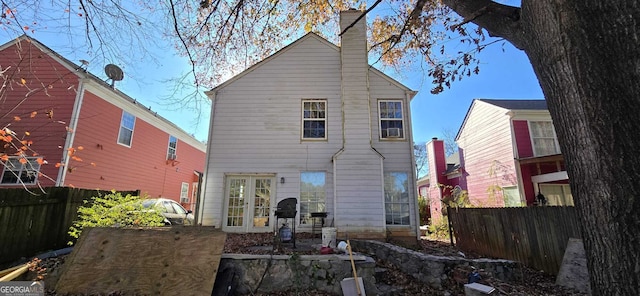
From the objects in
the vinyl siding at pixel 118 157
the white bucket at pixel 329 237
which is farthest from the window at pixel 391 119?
the vinyl siding at pixel 118 157

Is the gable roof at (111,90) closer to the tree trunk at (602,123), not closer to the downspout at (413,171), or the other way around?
the tree trunk at (602,123)

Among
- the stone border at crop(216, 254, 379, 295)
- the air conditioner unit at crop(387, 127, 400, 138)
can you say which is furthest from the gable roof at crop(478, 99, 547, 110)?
the stone border at crop(216, 254, 379, 295)

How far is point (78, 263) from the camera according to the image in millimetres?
4023

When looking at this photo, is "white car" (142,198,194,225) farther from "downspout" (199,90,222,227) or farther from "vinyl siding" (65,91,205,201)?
"vinyl siding" (65,91,205,201)

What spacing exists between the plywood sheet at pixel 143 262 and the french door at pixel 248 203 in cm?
443

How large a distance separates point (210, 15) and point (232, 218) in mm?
6455

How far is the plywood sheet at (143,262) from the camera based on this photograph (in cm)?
388

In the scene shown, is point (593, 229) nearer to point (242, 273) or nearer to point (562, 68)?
point (562, 68)

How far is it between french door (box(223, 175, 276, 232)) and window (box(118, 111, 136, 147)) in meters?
6.17

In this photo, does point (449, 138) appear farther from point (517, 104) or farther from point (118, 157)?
point (118, 157)

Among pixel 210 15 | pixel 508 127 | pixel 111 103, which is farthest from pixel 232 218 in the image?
pixel 508 127

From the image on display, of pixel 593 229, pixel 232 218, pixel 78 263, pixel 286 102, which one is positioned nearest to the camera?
pixel 593 229

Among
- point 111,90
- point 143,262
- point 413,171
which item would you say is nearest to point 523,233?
point 413,171

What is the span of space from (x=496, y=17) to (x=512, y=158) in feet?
36.8
